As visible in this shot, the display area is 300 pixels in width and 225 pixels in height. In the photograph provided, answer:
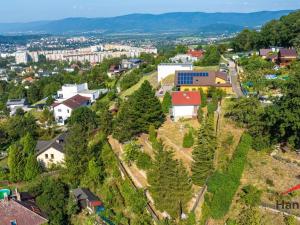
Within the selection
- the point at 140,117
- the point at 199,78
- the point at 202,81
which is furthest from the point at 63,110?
the point at 140,117

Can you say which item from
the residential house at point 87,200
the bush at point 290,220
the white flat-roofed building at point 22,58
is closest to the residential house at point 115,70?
the residential house at point 87,200

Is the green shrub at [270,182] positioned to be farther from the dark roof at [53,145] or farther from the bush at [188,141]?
the dark roof at [53,145]

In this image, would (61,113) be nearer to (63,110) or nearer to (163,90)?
(63,110)

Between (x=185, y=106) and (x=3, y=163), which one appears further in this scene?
(x=3, y=163)

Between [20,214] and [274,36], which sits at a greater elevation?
[274,36]

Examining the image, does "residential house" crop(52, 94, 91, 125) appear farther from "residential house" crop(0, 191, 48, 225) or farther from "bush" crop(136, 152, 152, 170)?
"residential house" crop(0, 191, 48, 225)

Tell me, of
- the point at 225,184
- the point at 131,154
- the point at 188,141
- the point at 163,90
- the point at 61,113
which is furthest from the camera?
the point at 61,113

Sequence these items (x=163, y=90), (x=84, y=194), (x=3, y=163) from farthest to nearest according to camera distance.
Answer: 1. (x=163, y=90)
2. (x=3, y=163)
3. (x=84, y=194)
